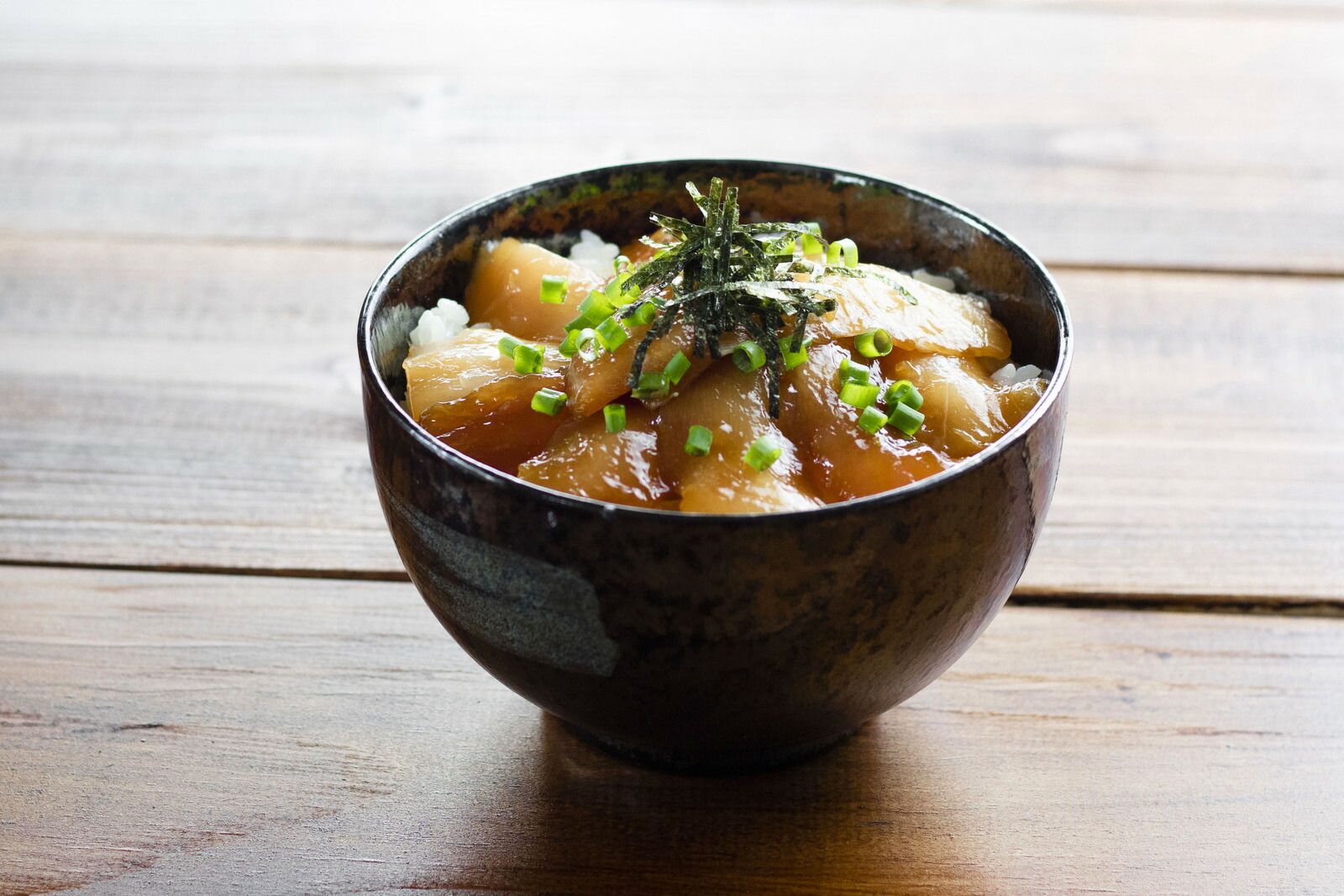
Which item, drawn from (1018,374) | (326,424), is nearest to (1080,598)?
(1018,374)

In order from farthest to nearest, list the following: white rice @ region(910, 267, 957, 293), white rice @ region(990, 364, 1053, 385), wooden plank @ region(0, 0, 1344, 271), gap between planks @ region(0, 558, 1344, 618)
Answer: wooden plank @ region(0, 0, 1344, 271) → gap between planks @ region(0, 558, 1344, 618) → white rice @ region(910, 267, 957, 293) → white rice @ region(990, 364, 1053, 385)

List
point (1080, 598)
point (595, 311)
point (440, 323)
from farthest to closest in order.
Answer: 1. point (1080, 598)
2. point (440, 323)
3. point (595, 311)

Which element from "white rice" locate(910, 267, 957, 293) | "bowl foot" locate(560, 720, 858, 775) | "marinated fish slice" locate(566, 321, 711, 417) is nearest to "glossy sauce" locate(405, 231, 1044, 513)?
"marinated fish slice" locate(566, 321, 711, 417)

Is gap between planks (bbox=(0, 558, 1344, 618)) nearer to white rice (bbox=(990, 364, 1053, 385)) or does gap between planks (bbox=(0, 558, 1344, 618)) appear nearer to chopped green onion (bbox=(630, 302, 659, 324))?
white rice (bbox=(990, 364, 1053, 385))

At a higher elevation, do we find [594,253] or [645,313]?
[645,313]

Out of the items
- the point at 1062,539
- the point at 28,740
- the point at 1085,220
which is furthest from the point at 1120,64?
the point at 28,740

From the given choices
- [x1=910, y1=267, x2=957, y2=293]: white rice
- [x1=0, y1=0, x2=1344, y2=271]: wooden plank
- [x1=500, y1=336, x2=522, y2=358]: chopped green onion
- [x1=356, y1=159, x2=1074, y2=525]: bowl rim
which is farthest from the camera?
[x1=0, y1=0, x2=1344, y2=271]: wooden plank

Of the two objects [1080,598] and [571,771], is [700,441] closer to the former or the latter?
[571,771]

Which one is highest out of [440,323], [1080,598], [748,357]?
[748,357]
